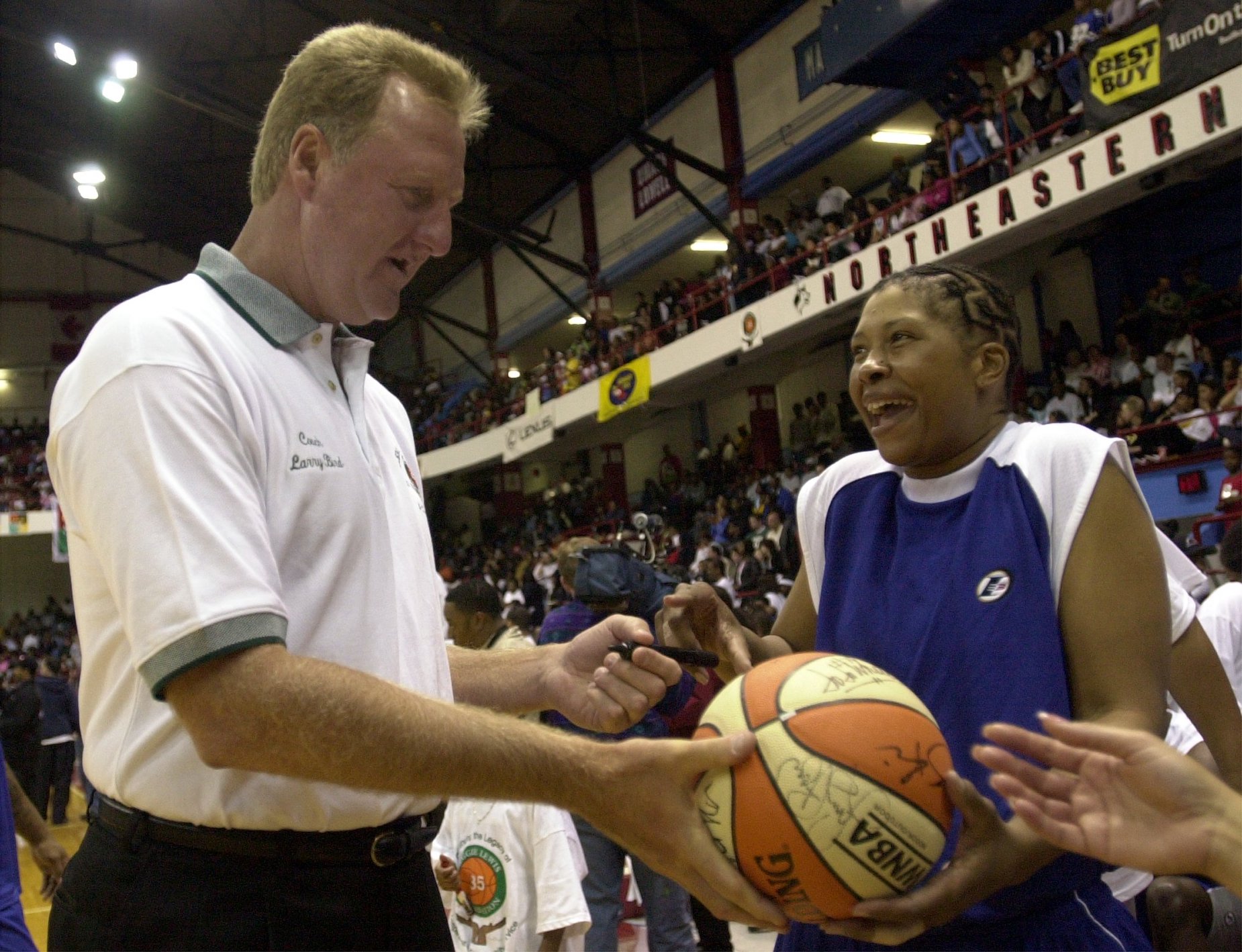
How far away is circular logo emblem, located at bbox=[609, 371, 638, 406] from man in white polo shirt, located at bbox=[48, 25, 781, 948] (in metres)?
16.0

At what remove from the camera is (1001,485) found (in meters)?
1.97

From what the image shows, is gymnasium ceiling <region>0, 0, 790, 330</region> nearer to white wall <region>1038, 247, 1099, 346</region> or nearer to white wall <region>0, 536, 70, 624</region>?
white wall <region>1038, 247, 1099, 346</region>

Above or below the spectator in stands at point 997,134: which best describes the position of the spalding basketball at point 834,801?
below

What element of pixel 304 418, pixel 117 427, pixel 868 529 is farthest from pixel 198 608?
pixel 868 529

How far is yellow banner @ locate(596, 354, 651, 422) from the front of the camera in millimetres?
17688

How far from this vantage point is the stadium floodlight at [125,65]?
1812 cm

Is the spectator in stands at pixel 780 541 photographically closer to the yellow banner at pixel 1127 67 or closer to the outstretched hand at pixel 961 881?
the yellow banner at pixel 1127 67

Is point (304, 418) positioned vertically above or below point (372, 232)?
below

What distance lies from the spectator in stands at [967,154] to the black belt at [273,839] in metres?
12.0

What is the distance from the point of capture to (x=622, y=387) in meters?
18.1

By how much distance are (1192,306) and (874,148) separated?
18.9 feet

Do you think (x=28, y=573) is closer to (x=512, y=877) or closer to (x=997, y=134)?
(x=997, y=134)

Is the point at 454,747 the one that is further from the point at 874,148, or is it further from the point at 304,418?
the point at 874,148

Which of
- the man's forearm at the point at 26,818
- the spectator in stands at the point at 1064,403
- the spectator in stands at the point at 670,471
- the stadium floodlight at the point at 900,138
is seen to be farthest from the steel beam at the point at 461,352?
the man's forearm at the point at 26,818
